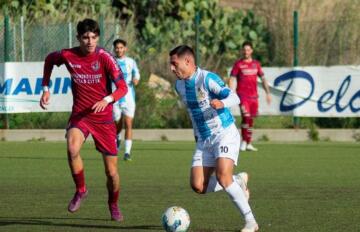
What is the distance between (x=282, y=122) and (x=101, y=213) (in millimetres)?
13477

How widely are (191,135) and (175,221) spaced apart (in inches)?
565

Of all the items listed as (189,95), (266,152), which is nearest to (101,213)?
(189,95)

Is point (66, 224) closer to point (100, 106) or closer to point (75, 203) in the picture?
point (75, 203)

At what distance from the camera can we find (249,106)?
71.9ft

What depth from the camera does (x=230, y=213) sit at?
1159 cm

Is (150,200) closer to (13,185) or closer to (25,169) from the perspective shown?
(13,185)

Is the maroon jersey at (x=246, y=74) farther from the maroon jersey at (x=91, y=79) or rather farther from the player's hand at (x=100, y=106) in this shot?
the player's hand at (x=100, y=106)

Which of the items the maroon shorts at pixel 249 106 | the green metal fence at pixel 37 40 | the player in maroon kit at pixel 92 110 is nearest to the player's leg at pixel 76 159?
the player in maroon kit at pixel 92 110

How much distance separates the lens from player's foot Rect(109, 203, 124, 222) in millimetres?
11094

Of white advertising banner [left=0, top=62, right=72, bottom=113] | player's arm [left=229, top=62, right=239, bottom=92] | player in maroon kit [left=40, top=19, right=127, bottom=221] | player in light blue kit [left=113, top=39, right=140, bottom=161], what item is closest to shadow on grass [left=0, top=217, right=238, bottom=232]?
player in maroon kit [left=40, top=19, right=127, bottom=221]

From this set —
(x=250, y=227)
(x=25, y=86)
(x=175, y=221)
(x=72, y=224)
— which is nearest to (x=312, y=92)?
(x=25, y=86)

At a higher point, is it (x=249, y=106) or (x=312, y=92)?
(x=249, y=106)

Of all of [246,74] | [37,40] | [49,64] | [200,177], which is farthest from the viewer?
[37,40]

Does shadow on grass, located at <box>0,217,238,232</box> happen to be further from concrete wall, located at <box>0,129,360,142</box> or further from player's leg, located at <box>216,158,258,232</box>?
concrete wall, located at <box>0,129,360,142</box>
